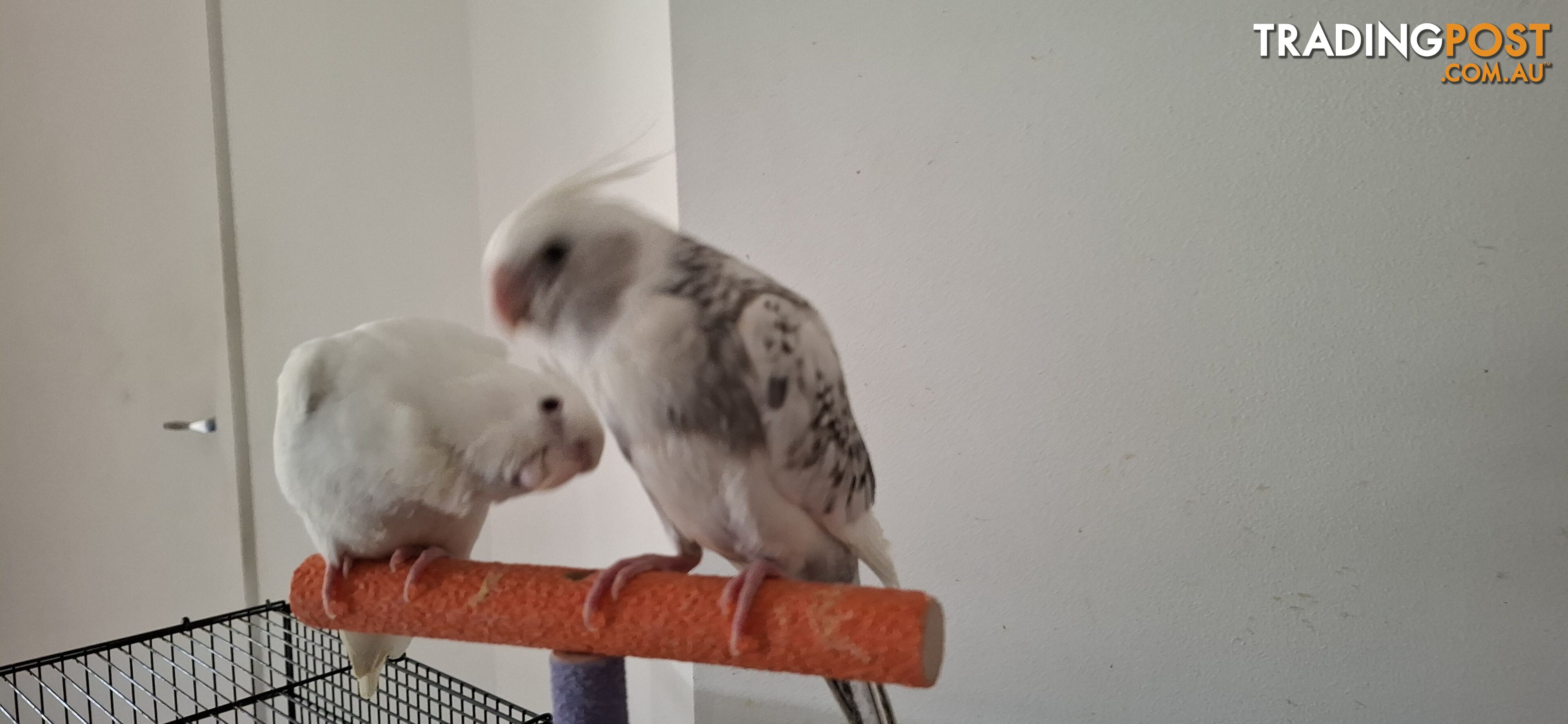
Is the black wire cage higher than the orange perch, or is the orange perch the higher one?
the orange perch

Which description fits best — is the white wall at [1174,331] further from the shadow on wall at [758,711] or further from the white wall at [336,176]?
the white wall at [336,176]

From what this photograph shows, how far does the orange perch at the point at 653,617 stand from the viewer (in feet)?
1.71

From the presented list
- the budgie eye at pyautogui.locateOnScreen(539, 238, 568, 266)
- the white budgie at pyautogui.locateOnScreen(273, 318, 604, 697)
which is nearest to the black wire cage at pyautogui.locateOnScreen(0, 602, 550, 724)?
the white budgie at pyautogui.locateOnScreen(273, 318, 604, 697)

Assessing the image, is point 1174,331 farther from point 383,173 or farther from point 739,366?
point 383,173

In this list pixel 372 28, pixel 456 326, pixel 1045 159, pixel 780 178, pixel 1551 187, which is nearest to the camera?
pixel 456 326

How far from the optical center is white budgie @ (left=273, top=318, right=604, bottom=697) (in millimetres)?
594

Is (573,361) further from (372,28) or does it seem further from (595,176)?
(372,28)

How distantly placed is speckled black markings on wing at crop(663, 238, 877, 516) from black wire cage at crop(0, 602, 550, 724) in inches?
22.5

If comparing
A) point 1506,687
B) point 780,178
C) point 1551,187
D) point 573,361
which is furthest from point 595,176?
point 1506,687

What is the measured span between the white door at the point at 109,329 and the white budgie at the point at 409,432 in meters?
1.04

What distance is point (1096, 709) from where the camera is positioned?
1037 mm

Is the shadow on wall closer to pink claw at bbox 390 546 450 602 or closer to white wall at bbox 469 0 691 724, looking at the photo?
white wall at bbox 469 0 691 724

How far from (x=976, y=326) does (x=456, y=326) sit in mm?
620

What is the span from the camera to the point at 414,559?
0.66 m
